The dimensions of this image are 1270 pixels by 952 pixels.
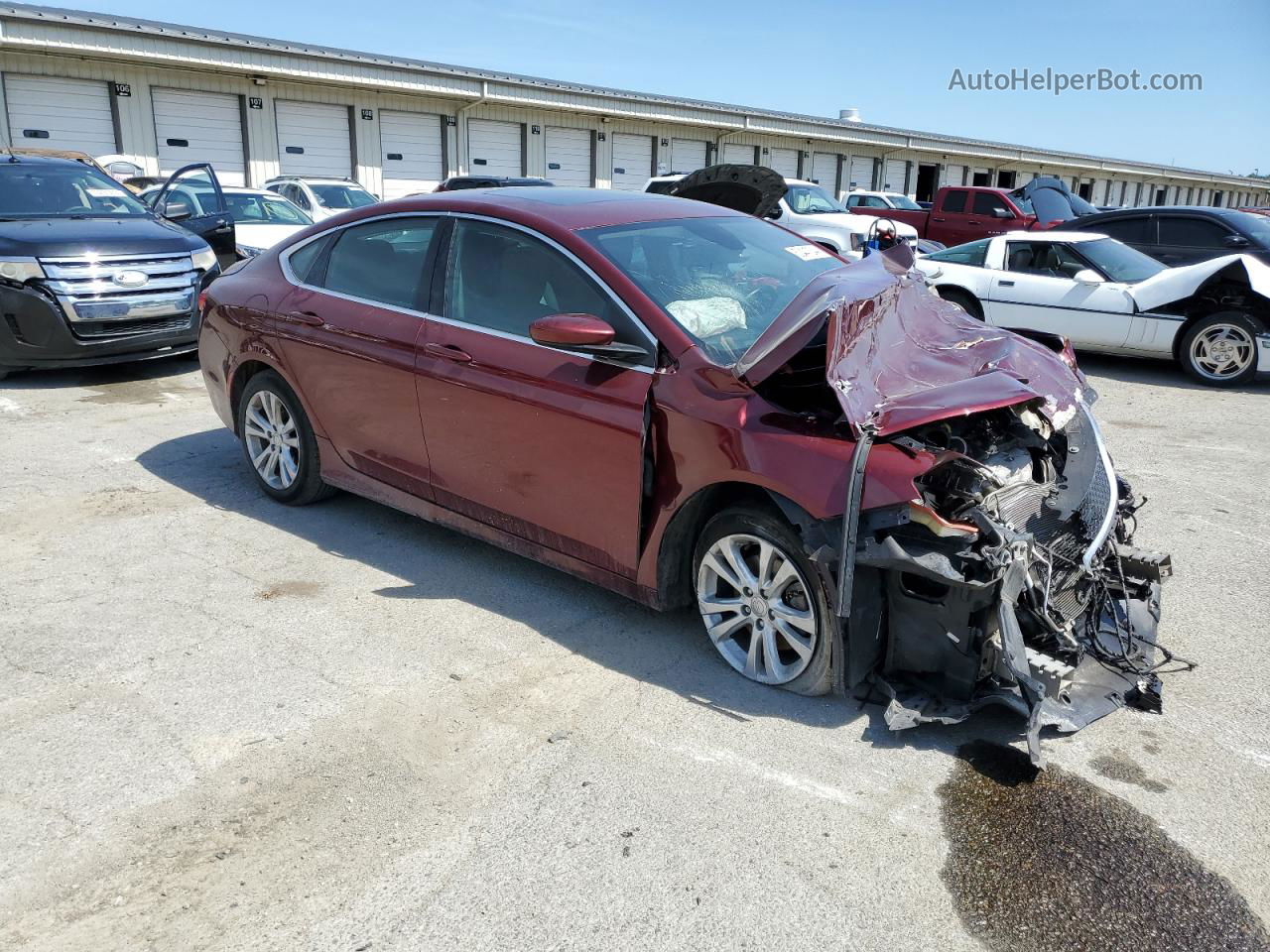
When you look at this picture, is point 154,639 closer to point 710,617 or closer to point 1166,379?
point 710,617

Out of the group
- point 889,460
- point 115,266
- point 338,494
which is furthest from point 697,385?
point 115,266

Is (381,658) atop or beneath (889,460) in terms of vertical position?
beneath

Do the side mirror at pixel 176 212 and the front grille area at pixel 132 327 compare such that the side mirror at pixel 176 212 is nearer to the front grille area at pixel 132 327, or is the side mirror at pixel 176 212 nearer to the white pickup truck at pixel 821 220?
the front grille area at pixel 132 327

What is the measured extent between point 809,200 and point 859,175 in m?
22.3

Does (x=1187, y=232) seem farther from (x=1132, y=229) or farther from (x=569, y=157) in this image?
(x=569, y=157)

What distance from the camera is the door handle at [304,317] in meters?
4.98

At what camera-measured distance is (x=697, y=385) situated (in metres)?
3.59

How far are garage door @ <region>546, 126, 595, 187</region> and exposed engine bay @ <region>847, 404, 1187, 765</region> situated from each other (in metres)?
25.5

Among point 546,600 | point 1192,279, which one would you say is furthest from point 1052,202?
point 546,600

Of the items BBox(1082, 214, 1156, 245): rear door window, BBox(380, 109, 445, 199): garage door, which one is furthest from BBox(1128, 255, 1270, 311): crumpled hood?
BBox(380, 109, 445, 199): garage door

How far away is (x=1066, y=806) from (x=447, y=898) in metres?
1.85

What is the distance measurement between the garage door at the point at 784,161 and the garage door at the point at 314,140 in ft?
53.2

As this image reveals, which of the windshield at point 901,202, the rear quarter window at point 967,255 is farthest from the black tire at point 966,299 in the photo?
the windshield at point 901,202

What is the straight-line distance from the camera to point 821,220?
1650cm
